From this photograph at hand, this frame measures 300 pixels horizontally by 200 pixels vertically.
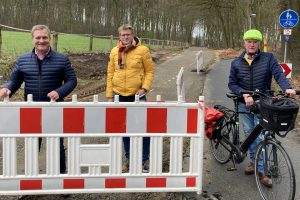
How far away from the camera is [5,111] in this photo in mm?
4188

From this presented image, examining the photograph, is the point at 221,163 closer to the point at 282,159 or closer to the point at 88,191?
the point at 282,159

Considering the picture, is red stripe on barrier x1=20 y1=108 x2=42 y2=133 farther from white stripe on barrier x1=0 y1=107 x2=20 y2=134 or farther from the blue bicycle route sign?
the blue bicycle route sign

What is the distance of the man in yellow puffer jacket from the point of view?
561 centimetres

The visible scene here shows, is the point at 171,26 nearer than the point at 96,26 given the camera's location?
No

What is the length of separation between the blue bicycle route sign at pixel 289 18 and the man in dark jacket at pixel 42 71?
12.6 m

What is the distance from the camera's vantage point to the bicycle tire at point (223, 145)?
5.80 m

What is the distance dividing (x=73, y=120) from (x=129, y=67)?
1.63 m

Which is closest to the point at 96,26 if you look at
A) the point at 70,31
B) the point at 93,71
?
the point at 70,31

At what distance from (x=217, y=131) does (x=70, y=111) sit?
8.38 feet

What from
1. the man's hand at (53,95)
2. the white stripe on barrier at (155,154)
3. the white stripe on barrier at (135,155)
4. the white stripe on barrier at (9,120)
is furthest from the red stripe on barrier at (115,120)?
the white stripe on barrier at (9,120)

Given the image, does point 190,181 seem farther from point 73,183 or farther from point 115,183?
point 73,183

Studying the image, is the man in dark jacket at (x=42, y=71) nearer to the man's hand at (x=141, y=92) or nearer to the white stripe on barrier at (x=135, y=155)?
the white stripe on barrier at (x=135, y=155)

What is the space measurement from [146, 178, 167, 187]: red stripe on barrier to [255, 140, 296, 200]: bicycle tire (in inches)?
45.0

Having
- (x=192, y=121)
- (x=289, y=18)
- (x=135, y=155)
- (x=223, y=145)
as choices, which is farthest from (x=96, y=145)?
(x=289, y=18)
